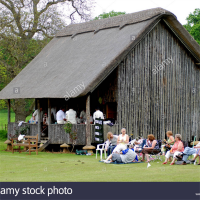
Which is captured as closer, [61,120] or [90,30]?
[61,120]

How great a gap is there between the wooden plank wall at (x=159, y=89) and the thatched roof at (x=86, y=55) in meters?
0.87

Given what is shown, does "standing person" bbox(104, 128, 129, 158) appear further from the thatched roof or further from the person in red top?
the thatched roof

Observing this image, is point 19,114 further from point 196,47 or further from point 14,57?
point 196,47

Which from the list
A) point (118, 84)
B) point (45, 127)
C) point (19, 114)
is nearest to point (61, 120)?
point (45, 127)

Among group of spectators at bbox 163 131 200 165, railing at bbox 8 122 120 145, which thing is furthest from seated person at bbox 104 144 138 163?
railing at bbox 8 122 120 145

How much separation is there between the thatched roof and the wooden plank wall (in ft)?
2.84

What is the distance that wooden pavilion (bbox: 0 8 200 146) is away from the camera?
22.1 m

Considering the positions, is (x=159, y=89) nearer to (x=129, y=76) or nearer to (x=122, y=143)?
(x=129, y=76)

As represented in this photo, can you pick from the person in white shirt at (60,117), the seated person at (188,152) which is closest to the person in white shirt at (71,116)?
the person in white shirt at (60,117)

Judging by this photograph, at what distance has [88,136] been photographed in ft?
70.7

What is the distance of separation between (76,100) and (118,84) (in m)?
4.35

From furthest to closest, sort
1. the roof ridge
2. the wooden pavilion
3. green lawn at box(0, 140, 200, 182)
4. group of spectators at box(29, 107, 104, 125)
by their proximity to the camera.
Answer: the roof ridge → the wooden pavilion → group of spectators at box(29, 107, 104, 125) → green lawn at box(0, 140, 200, 182)

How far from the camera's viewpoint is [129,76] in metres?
23.4
